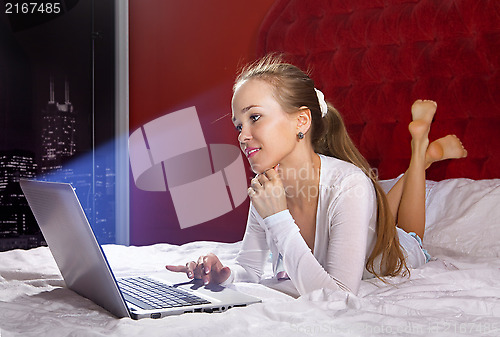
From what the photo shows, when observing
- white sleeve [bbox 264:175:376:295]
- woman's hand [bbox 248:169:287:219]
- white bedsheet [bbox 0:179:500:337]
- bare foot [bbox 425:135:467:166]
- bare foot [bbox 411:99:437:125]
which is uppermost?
bare foot [bbox 411:99:437:125]

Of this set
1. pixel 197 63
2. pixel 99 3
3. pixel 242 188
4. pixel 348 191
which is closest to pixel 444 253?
pixel 348 191

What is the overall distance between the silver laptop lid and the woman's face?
502mm

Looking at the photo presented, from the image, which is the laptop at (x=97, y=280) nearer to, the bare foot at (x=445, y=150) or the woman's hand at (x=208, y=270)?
the woman's hand at (x=208, y=270)

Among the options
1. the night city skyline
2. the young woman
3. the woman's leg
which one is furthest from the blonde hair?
the night city skyline

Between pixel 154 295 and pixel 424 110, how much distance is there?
5.36 ft

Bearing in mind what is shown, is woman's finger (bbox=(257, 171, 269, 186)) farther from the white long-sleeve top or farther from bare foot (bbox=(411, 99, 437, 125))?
bare foot (bbox=(411, 99, 437, 125))

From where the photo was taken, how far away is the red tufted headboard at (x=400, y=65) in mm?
2502

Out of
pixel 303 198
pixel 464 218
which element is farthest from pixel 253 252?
pixel 464 218

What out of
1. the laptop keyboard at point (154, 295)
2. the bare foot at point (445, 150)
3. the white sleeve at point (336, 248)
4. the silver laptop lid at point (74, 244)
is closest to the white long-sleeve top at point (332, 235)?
the white sleeve at point (336, 248)

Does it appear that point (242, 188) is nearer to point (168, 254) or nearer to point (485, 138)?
point (168, 254)

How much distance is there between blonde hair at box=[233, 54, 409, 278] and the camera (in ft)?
5.08

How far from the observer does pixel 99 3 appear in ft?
12.8

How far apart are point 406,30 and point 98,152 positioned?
2262 mm

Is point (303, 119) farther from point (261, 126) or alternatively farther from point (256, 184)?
point (256, 184)
